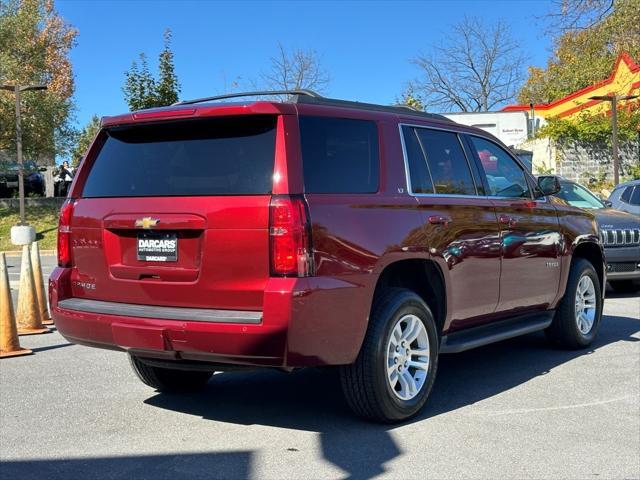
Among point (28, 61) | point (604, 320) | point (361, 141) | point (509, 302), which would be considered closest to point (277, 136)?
point (361, 141)

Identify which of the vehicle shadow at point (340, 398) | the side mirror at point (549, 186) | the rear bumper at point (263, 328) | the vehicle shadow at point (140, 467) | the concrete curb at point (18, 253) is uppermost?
the side mirror at point (549, 186)

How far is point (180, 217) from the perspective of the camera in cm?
423

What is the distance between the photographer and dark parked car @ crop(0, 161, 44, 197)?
30391 mm

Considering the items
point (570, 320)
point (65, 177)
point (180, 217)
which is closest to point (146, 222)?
point (180, 217)

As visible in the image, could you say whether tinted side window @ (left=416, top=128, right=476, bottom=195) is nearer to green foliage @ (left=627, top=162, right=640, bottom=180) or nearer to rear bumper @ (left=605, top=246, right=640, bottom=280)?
rear bumper @ (left=605, top=246, right=640, bottom=280)

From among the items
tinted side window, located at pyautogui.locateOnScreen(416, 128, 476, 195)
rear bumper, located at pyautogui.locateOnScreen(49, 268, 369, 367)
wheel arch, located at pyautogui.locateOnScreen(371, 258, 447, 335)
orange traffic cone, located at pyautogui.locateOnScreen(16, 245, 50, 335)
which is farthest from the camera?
orange traffic cone, located at pyautogui.locateOnScreen(16, 245, 50, 335)

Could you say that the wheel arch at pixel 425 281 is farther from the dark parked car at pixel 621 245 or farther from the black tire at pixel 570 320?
the dark parked car at pixel 621 245

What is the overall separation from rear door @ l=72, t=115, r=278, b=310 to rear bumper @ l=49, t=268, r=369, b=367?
0.33 ft

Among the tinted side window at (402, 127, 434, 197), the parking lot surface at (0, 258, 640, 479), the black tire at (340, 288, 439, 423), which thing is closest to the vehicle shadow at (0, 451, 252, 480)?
the parking lot surface at (0, 258, 640, 479)

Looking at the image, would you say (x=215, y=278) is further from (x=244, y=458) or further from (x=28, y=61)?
(x=28, y=61)

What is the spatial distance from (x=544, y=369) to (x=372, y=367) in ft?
8.30

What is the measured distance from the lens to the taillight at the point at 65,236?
4816 millimetres

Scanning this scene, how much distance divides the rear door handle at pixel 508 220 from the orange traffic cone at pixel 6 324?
450 centimetres

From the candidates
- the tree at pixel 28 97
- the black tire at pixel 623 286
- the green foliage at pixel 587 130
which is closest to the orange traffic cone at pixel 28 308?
the black tire at pixel 623 286
